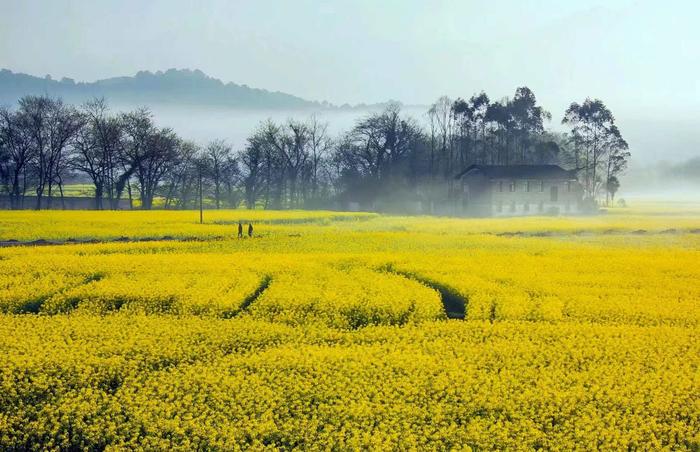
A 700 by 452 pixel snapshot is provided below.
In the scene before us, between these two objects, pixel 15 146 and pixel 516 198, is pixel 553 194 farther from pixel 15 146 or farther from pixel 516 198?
pixel 15 146

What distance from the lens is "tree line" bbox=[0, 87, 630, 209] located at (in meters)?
77.8

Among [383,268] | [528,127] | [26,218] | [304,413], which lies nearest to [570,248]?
[383,268]

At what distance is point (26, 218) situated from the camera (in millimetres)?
44125

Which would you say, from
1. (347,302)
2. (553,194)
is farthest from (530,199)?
(347,302)

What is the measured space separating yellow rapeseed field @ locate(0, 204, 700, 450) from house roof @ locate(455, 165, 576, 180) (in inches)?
2332

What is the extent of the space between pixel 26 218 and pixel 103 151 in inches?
1473

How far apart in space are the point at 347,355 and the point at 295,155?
94574 mm

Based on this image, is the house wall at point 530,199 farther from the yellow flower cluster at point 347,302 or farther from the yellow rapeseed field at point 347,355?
the yellow flower cluster at point 347,302

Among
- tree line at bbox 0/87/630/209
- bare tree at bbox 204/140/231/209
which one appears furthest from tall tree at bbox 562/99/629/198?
bare tree at bbox 204/140/231/209

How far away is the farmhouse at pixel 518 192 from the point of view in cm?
8050

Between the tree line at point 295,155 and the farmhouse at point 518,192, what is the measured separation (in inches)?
271

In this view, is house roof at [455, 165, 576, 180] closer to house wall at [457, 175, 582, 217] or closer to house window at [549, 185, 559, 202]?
house wall at [457, 175, 582, 217]

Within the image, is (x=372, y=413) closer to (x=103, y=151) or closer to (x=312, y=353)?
(x=312, y=353)

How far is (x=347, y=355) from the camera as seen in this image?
1097 cm
